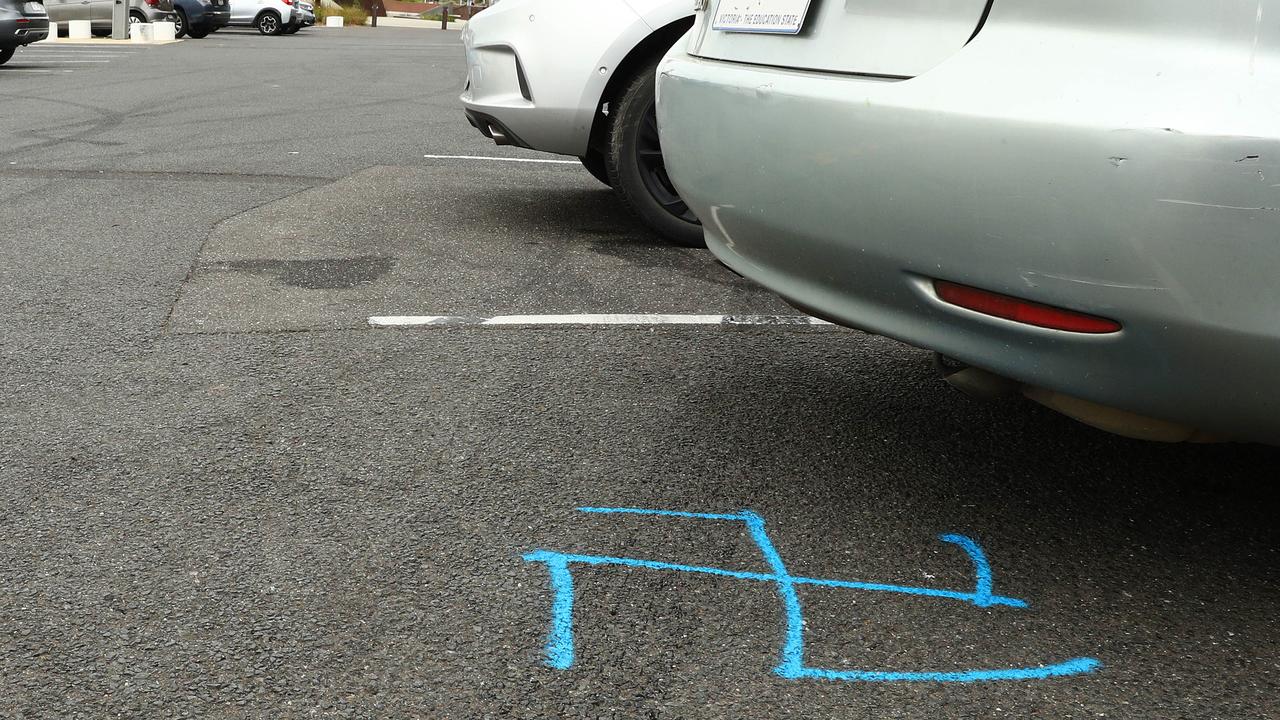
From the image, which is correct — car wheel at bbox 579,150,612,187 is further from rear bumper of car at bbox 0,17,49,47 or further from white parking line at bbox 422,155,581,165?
rear bumper of car at bbox 0,17,49,47

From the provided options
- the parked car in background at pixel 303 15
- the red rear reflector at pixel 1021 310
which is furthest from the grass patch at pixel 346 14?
the red rear reflector at pixel 1021 310

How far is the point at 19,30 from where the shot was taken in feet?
47.7

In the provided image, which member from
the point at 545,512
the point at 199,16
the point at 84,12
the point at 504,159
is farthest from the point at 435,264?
the point at 199,16

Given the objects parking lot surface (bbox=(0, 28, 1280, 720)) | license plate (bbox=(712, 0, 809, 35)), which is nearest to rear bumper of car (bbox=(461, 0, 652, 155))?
parking lot surface (bbox=(0, 28, 1280, 720))

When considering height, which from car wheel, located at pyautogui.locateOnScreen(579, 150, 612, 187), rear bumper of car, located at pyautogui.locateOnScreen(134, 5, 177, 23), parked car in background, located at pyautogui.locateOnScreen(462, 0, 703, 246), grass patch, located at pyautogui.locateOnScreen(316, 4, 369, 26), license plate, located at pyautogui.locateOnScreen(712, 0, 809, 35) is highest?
license plate, located at pyautogui.locateOnScreen(712, 0, 809, 35)

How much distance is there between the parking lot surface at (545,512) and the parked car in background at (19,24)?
11438 millimetres

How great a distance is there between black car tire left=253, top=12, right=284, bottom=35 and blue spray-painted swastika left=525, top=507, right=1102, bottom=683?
26.9 m

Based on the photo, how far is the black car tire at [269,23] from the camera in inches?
1064

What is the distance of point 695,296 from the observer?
4469 mm

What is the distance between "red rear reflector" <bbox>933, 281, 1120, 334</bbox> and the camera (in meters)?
2.12

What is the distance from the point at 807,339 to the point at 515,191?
304cm

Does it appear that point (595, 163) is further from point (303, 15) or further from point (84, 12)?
point (303, 15)

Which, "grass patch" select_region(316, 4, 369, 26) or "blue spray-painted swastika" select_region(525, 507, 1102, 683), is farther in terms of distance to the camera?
"grass patch" select_region(316, 4, 369, 26)

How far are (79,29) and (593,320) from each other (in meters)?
21.2
